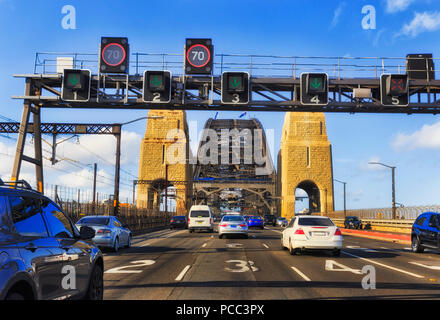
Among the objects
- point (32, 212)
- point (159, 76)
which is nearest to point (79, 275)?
point (32, 212)

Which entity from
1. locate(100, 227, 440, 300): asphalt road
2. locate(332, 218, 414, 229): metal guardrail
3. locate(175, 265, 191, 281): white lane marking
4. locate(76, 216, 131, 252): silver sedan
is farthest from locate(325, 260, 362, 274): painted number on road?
locate(332, 218, 414, 229): metal guardrail

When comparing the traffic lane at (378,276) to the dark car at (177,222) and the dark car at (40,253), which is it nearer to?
the dark car at (40,253)

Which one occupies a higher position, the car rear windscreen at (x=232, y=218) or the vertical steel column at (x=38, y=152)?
the vertical steel column at (x=38, y=152)

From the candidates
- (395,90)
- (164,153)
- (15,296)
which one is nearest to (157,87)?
(395,90)

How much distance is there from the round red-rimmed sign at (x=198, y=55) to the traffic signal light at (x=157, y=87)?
4.64 feet

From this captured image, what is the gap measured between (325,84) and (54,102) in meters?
13.2

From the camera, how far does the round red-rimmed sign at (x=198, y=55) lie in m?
22.5

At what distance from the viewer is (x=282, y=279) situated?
10633 mm

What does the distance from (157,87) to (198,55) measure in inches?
105

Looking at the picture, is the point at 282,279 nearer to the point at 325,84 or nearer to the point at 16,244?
the point at 16,244

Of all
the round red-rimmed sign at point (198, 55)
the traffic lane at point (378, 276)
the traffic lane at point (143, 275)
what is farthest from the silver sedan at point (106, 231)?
the round red-rimmed sign at point (198, 55)

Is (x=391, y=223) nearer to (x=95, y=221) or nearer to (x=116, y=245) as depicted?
(x=116, y=245)

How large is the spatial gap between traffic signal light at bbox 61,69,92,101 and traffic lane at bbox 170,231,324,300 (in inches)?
425

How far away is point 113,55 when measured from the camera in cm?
2255
